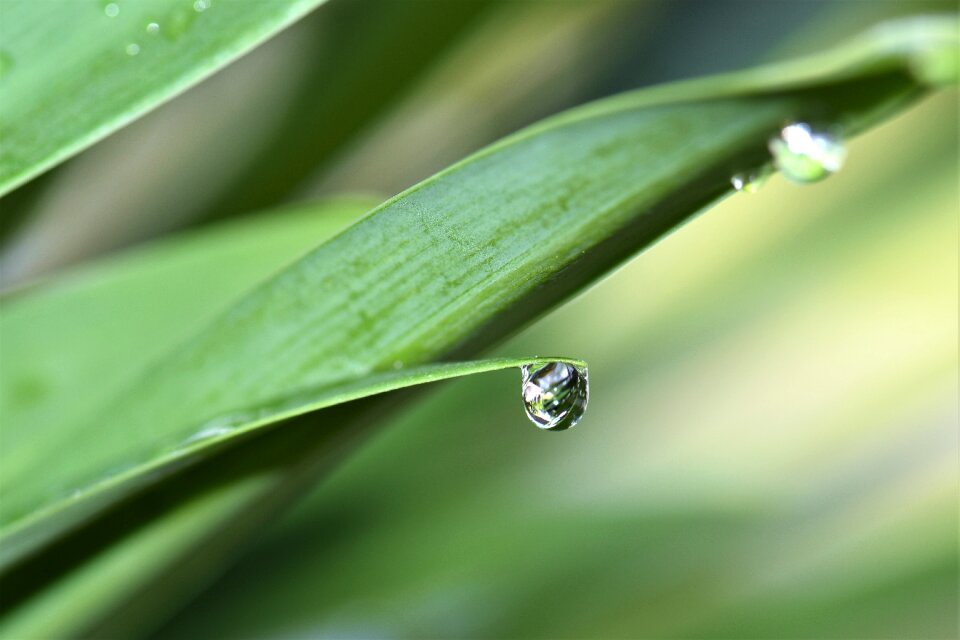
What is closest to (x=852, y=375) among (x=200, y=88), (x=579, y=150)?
(x=200, y=88)

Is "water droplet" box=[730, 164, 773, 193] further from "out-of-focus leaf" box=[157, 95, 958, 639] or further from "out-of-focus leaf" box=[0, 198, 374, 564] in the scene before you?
"out-of-focus leaf" box=[157, 95, 958, 639]

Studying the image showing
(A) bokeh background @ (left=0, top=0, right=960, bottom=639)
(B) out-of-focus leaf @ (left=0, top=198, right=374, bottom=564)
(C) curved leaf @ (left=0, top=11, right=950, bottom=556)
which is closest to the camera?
(C) curved leaf @ (left=0, top=11, right=950, bottom=556)

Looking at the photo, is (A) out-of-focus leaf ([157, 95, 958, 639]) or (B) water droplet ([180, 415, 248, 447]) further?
(A) out-of-focus leaf ([157, 95, 958, 639])

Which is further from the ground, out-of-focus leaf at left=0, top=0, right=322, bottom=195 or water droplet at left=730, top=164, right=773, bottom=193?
out-of-focus leaf at left=0, top=0, right=322, bottom=195

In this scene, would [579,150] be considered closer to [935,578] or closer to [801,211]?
[935,578]

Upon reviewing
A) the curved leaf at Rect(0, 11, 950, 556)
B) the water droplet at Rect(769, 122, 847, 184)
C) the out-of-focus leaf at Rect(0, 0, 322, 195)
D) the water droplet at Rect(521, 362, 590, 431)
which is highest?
the out-of-focus leaf at Rect(0, 0, 322, 195)

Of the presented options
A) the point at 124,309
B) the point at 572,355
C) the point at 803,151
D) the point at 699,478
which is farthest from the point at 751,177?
the point at 699,478

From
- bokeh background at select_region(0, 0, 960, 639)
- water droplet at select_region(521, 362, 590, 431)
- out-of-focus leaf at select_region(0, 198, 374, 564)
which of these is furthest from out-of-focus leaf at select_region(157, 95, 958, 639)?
water droplet at select_region(521, 362, 590, 431)

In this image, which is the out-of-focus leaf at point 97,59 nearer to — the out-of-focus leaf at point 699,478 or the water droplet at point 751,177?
the water droplet at point 751,177
